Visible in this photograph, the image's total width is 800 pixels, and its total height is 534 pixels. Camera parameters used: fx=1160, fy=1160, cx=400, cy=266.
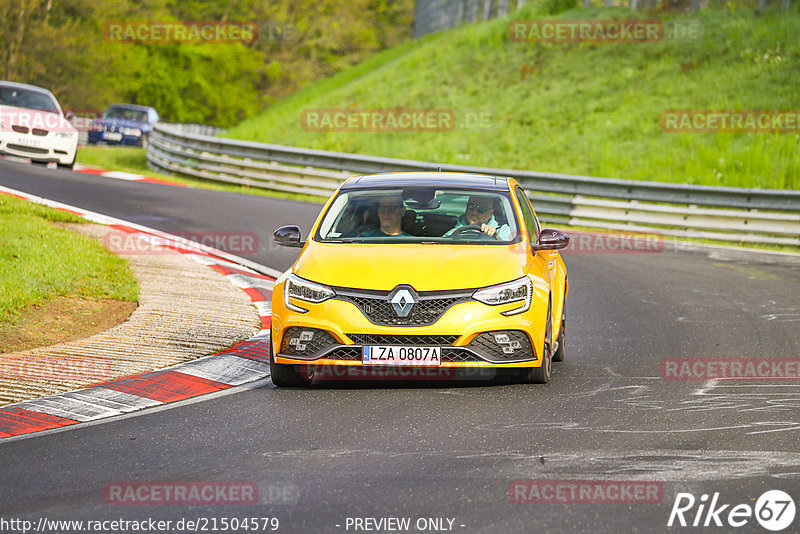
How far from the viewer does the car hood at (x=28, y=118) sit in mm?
24578

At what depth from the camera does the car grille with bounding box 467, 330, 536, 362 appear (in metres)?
8.15

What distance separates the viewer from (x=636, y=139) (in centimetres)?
3027

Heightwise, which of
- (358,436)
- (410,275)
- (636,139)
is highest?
(636,139)

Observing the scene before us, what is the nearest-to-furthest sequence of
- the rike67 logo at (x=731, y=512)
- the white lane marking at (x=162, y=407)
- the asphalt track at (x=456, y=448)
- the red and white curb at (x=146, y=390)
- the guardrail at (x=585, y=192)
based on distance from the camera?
the rike67 logo at (x=731, y=512)
the asphalt track at (x=456, y=448)
the white lane marking at (x=162, y=407)
the red and white curb at (x=146, y=390)
the guardrail at (x=585, y=192)

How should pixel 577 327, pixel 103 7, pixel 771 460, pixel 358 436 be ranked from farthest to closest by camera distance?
pixel 103 7 < pixel 577 327 < pixel 358 436 < pixel 771 460

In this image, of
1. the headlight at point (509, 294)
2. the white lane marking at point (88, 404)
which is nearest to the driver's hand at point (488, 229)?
the headlight at point (509, 294)

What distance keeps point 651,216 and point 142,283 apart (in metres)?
12.4

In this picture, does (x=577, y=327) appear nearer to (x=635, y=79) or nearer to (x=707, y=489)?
(x=707, y=489)

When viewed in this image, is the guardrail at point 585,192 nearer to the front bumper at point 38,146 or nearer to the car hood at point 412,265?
the front bumper at point 38,146

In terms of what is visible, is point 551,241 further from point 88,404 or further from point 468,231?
point 88,404

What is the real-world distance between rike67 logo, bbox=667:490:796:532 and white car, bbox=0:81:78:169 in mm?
21665

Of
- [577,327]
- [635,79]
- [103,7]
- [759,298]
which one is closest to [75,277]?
[577,327]

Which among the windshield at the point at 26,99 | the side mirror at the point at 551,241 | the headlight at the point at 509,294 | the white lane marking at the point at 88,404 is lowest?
the white lane marking at the point at 88,404

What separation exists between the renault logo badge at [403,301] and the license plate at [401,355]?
244 mm
